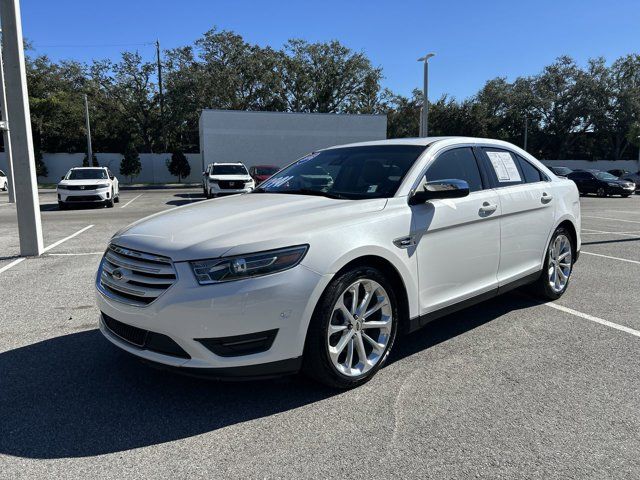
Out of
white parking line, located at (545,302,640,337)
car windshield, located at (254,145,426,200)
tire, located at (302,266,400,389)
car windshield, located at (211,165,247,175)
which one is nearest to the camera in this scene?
tire, located at (302,266,400,389)

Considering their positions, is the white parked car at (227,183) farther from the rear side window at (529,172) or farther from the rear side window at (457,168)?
the rear side window at (457,168)

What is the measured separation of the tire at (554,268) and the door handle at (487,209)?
1224 millimetres

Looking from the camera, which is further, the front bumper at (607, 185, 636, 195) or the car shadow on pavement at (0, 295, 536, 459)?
the front bumper at (607, 185, 636, 195)

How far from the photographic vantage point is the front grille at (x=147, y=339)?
9.66 feet

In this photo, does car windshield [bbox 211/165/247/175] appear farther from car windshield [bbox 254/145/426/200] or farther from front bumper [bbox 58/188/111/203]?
car windshield [bbox 254/145/426/200]

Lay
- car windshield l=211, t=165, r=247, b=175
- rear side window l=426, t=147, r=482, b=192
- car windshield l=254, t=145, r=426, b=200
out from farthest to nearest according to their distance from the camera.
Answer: car windshield l=211, t=165, r=247, b=175, rear side window l=426, t=147, r=482, b=192, car windshield l=254, t=145, r=426, b=200

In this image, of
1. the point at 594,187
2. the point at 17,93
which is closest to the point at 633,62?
the point at 594,187

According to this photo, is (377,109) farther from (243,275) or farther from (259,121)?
(243,275)

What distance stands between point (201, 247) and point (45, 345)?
2.20 metres

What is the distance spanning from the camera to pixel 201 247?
2934 millimetres

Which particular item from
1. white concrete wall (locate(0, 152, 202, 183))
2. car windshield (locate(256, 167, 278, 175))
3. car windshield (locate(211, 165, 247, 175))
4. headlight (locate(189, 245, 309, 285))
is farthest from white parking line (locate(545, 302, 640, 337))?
white concrete wall (locate(0, 152, 202, 183))

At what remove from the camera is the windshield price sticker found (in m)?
4.66

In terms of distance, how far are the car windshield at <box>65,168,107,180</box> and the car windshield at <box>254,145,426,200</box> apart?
617 inches

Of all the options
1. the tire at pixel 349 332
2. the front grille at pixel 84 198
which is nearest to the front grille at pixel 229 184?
the front grille at pixel 84 198
